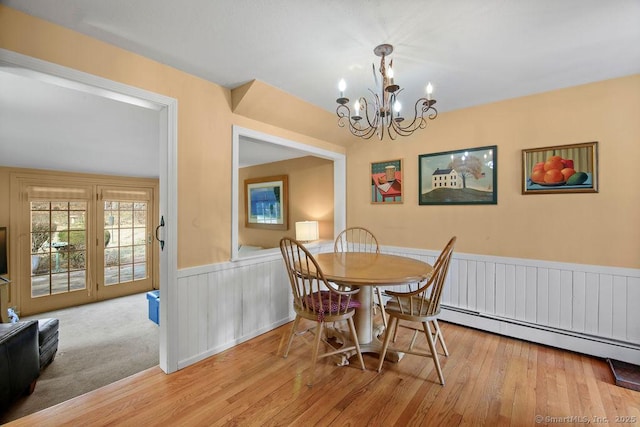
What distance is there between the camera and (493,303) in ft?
8.85

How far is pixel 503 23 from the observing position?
1.54 m

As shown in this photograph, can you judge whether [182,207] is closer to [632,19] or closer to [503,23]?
[503,23]

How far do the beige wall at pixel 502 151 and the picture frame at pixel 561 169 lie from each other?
58mm

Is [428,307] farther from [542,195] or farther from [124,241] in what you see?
[124,241]

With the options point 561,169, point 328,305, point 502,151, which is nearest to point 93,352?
point 328,305

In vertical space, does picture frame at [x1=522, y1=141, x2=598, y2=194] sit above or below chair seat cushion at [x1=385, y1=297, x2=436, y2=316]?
above

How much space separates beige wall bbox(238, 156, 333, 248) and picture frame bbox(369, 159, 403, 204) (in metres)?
0.69

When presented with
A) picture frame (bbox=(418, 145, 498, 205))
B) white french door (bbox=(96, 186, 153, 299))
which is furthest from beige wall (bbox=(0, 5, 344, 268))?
white french door (bbox=(96, 186, 153, 299))

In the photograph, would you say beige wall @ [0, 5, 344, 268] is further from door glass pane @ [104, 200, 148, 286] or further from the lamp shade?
door glass pane @ [104, 200, 148, 286]

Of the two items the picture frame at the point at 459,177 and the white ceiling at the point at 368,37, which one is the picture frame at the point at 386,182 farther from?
the white ceiling at the point at 368,37

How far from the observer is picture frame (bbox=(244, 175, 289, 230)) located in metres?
4.52

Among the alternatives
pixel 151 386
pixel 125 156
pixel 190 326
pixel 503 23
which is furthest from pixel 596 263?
pixel 125 156

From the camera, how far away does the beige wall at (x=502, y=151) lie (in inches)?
80.4

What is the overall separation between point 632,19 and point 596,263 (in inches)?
70.5
